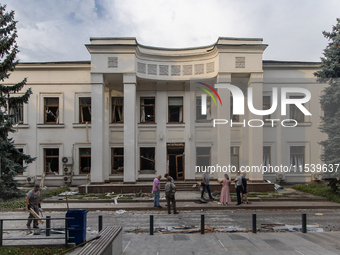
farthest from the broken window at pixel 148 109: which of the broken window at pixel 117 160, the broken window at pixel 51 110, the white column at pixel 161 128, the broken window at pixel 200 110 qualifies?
the broken window at pixel 51 110

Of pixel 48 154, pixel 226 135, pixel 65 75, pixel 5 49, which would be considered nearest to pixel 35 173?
pixel 48 154

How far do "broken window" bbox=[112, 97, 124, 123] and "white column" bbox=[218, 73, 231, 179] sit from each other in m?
7.70

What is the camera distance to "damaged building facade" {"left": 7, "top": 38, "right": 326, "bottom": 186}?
2091 centimetres

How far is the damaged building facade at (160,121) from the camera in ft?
68.6

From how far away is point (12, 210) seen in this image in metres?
13.8

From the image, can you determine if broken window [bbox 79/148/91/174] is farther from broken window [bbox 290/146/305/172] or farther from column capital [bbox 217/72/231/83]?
broken window [bbox 290/146/305/172]

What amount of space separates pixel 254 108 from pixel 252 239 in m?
12.3

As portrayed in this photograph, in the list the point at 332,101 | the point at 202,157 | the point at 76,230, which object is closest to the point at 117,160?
the point at 202,157

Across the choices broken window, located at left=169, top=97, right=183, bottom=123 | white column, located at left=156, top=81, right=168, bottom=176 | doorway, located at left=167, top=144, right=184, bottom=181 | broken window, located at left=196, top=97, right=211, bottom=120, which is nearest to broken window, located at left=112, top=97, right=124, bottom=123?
white column, located at left=156, top=81, right=168, bottom=176

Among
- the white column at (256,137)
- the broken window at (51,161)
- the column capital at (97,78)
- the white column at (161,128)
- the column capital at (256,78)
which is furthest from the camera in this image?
the broken window at (51,161)

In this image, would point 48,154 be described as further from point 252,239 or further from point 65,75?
point 252,239

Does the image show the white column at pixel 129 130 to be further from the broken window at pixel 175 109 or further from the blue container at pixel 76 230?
the blue container at pixel 76 230

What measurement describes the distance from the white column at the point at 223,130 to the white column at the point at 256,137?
1.67 meters

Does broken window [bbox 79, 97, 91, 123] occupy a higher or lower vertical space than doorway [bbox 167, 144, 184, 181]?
higher
